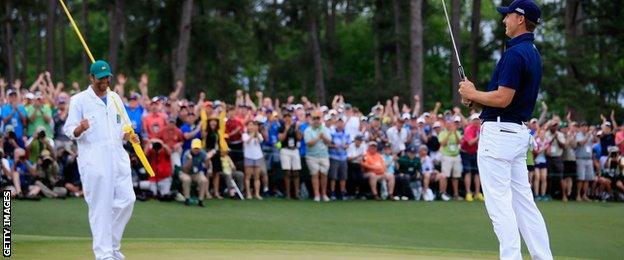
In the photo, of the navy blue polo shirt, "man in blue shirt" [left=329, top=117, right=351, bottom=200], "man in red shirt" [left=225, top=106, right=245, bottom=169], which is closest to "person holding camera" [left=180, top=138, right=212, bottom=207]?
"man in red shirt" [left=225, top=106, right=245, bottom=169]

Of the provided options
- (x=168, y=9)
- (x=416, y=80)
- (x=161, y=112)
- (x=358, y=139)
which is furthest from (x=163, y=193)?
(x=168, y=9)

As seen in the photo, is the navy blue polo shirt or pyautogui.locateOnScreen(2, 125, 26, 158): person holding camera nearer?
the navy blue polo shirt

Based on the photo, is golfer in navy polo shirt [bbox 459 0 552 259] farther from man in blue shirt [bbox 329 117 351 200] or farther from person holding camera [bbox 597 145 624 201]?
person holding camera [bbox 597 145 624 201]

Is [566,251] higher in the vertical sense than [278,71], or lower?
lower

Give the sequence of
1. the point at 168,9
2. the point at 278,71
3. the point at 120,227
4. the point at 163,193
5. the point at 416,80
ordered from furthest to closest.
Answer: the point at 278,71 → the point at 168,9 → the point at 416,80 → the point at 163,193 → the point at 120,227

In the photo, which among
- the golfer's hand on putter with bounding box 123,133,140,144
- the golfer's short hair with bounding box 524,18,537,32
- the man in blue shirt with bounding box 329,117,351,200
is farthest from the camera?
the man in blue shirt with bounding box 329,117,351,200

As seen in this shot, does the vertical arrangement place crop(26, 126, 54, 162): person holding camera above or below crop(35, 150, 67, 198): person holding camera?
above

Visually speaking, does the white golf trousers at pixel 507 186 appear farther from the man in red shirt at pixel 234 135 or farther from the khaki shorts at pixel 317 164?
the khaki shorts at pixel 317 164

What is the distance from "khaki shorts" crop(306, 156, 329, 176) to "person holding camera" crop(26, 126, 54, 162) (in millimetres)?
5431

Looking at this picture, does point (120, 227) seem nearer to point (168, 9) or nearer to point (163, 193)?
point (163, 193)

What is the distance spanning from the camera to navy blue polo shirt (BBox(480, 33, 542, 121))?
8.97 m

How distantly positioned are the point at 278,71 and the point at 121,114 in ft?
134

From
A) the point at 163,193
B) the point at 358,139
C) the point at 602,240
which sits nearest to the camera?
the point at 602,240

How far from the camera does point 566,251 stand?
17531mm
